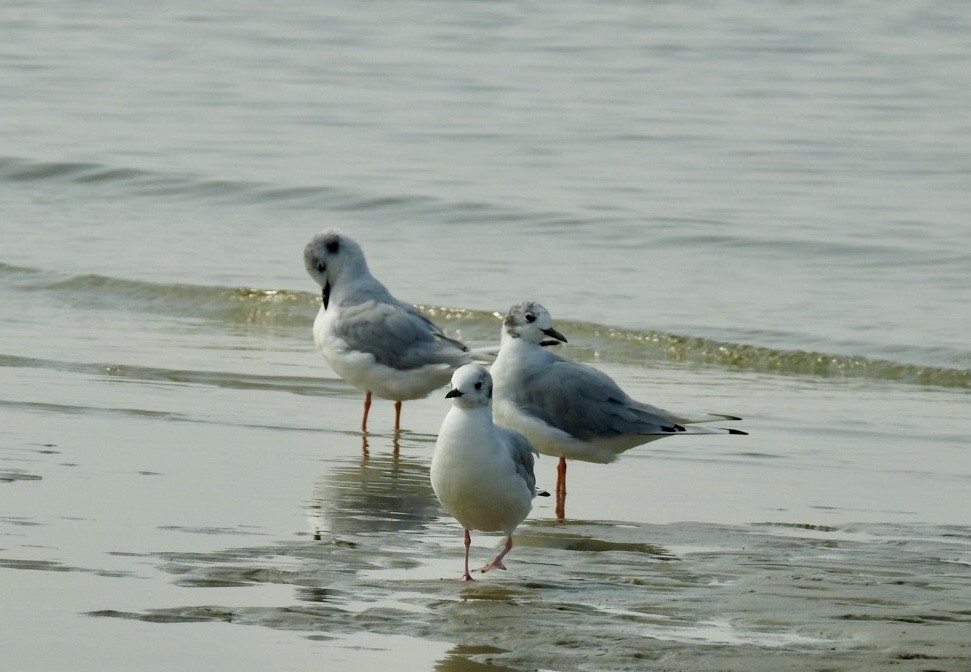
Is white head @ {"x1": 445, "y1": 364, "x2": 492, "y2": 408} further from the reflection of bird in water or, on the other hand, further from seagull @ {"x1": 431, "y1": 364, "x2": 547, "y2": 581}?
the reflection of bird in water

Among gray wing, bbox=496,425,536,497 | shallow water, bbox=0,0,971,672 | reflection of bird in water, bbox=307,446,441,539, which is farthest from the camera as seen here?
reflection of bird in water, bbox=307,446,441,539

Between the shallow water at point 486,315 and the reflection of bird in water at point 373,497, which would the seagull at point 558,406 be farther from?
the reflection of bird in water at point 373,497

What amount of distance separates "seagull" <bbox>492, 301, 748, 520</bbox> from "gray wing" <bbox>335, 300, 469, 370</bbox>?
1287 millimetres

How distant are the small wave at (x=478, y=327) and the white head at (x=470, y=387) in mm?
5985

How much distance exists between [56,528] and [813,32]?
22.6 m

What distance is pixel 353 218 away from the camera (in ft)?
55.8

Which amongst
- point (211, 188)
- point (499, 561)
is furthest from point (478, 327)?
point (499, 561)

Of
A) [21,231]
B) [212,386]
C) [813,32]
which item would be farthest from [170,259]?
[813,32]

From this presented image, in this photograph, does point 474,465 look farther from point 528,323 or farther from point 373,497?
point 528,323

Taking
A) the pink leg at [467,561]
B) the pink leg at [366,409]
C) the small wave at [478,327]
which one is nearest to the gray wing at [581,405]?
the pink leg at [366,409]

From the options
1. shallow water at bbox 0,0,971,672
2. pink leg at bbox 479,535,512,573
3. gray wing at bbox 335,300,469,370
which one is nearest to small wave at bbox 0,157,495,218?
shallow water at bbox 0,0,971,672

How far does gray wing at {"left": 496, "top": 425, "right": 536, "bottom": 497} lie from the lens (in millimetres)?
6336

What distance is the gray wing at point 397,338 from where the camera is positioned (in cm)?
929

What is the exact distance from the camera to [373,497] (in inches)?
294
